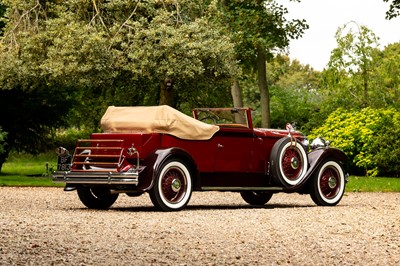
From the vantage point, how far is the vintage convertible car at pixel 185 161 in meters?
12.7

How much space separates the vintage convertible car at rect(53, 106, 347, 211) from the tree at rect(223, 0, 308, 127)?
1166 centimetres

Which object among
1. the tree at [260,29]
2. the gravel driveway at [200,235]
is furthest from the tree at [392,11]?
the gravel driveway at [200,235]

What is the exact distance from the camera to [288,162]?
13961mm

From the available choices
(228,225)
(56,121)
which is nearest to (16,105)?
(56,121)

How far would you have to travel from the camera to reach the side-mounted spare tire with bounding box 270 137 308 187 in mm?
13789

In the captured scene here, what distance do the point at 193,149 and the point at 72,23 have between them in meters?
12.0

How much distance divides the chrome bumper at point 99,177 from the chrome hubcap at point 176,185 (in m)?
0.60

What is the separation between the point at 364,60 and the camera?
3241 cm

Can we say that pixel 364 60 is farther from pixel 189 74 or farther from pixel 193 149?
pixel 193 149

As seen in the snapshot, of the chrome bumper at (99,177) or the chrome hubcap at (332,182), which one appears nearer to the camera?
the chrome bumper at (99,177)

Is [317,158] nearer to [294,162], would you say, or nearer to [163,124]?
[294,162]

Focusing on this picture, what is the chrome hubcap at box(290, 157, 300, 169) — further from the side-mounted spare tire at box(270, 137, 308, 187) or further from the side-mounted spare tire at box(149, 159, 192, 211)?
the side-mounted spare tire at box(149, 159, 192, 211)

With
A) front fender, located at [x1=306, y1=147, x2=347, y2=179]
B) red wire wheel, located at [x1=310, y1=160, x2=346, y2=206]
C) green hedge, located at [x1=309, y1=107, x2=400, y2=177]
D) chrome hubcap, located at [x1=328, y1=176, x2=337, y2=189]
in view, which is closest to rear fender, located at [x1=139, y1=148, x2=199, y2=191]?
front fender, located at [x1=306, y1=147, x2=347, y2=179]

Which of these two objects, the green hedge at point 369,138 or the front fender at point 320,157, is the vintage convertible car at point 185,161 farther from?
the green hedge at point 369,138
